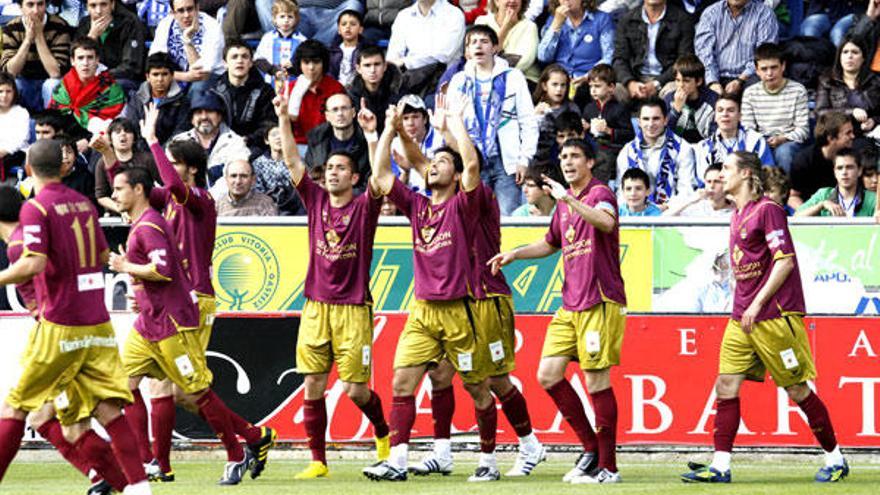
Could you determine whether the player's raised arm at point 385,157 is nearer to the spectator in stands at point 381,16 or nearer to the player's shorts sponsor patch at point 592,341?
the player's shorts sponsor patch at point 592,341

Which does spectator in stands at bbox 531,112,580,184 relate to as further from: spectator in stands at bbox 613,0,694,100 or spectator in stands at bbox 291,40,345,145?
spectator in stands at bbox 291,40,345,145

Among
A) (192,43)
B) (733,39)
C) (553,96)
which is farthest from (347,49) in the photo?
(733,39)

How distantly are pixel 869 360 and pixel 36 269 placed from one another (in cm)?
735

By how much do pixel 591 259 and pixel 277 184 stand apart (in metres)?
5.29

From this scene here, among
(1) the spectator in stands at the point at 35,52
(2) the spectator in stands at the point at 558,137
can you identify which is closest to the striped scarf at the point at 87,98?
(1) the spectator in stands at the point at 35,52

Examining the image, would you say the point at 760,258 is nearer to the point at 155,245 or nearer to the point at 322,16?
the point at 155,245

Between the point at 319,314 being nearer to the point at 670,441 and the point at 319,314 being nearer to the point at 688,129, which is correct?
the point at 670,441

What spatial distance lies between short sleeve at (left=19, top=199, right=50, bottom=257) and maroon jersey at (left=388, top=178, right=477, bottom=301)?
136 inches

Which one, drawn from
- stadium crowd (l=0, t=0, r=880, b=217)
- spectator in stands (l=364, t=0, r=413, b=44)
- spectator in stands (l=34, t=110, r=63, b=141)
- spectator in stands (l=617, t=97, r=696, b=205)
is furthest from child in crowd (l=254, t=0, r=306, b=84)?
spectator in stands (l=617, t=97, r=696, b=205)

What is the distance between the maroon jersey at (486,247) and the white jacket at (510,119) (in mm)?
4026

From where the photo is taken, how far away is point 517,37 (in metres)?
19.7

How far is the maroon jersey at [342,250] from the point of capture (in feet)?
44.9

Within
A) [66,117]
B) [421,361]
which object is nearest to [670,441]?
[421,361]

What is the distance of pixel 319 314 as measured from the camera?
45.0ft
